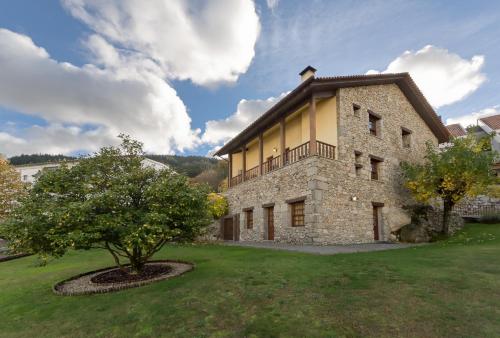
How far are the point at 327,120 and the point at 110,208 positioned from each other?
1053 centimetres

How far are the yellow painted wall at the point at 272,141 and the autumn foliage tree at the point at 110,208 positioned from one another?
412 inches

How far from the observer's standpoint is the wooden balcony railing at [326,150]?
12007 millimetres

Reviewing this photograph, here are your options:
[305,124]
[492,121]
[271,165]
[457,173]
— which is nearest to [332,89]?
[305,124]

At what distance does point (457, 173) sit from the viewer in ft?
39.0

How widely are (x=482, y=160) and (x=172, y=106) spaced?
1613 centimetres

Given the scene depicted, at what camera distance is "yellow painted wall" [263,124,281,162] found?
16781 mm

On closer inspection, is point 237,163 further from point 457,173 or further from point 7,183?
point 7,183

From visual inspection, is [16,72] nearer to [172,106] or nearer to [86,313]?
[172,106]

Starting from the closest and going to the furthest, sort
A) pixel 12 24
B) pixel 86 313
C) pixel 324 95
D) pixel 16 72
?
pixel 86 313 < pixel 12 24 < pixel 16 72 < pixel 324 95

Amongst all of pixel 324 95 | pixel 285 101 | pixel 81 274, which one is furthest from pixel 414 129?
pixel 81 274

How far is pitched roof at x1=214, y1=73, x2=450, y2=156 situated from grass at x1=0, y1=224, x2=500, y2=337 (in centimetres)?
816

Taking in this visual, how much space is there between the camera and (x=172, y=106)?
16.6m

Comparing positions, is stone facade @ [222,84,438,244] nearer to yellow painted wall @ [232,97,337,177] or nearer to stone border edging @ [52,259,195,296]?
yellow painted wall @ [232,97,337,177]

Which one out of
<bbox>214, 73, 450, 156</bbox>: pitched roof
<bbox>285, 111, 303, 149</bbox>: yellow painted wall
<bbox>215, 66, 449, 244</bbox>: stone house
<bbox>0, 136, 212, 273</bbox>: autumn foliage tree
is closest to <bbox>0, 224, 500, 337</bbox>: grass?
<bbox>0, 136, 212, 273</bbox>: autumn foliage tree
